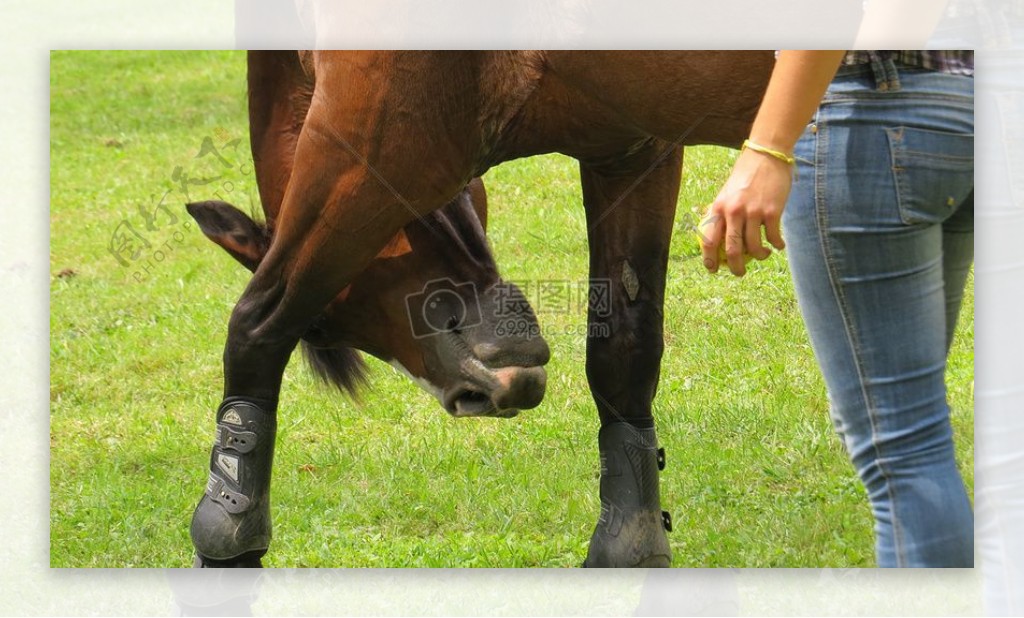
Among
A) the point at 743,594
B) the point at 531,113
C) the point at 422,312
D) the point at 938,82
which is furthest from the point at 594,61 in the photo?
the point at 743,594

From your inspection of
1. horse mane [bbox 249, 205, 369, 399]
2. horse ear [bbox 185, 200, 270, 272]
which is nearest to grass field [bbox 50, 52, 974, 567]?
horse mane [bbox 249, 205, 369, 399]

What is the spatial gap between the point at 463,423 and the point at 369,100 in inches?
29.0

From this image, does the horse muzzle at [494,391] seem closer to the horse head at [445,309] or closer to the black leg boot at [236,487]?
the horse head at [445,309]

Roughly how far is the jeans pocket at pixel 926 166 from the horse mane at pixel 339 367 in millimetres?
1358

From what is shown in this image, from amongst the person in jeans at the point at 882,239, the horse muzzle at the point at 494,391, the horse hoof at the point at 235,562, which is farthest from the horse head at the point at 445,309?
the person in jeans at the point at 882,239

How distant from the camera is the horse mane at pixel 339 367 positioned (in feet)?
7.79

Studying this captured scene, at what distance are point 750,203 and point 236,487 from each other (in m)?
1.30

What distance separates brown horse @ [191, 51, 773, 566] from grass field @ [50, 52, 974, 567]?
7 centimetres

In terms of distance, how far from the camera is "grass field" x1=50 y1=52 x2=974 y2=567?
2.32m

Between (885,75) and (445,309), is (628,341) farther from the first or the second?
(885,75)

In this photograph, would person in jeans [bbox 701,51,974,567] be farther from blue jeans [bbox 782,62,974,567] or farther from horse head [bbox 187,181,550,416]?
horse head [bbox 187,181,550,416]

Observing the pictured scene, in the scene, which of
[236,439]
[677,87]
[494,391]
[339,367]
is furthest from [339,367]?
[677,87]

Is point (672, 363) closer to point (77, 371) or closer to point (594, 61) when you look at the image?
point (594, 61)

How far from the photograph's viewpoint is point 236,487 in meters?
2.22
